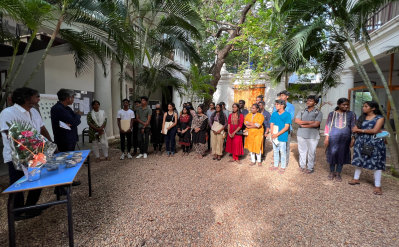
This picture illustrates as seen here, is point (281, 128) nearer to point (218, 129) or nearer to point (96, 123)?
point (218, 129)

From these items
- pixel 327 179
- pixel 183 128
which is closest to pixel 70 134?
pixel 183 128

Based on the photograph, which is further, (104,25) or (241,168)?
(241,168)

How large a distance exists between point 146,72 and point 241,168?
15.3ft

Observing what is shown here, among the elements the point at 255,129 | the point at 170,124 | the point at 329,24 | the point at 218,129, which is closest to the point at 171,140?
the point at 170,124

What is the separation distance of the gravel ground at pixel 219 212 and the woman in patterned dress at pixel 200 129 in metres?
1.32

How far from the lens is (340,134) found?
12.1 feet

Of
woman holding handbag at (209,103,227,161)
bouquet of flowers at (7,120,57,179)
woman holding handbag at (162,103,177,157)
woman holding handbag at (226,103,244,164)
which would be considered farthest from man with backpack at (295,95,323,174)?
bouquet of flowers at (7,120,57,179)

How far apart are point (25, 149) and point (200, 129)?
13.1ft

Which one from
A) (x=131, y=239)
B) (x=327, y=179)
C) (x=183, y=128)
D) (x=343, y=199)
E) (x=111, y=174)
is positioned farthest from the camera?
(x=183, y=128)

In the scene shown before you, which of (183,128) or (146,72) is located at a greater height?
(146,72)

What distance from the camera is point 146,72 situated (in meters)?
6.93

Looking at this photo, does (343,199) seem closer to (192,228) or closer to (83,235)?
(192,228)

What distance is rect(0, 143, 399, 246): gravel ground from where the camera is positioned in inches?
88.4

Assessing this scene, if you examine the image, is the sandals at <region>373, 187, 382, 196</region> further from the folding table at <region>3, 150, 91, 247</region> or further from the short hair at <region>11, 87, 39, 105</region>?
the short hair at <region>11, 87, 39, 105</region>
